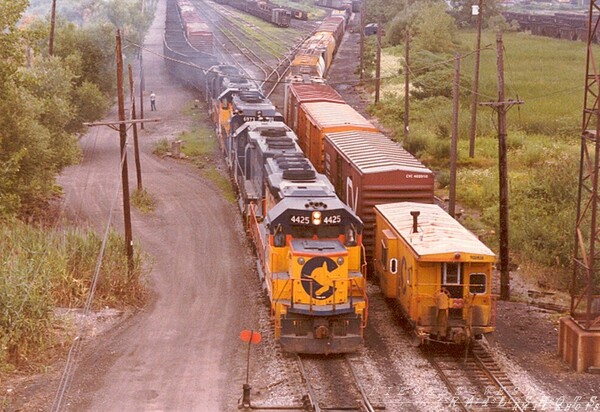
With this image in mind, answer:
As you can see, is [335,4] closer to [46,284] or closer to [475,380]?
[46,284]

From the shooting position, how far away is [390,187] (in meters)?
27.4

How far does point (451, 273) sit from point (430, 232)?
5.67 ft

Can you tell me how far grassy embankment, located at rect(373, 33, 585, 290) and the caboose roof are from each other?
6886 mm

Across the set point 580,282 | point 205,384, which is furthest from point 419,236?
point 580,282

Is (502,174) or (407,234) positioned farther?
(502,174)

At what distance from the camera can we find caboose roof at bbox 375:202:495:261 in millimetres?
21734

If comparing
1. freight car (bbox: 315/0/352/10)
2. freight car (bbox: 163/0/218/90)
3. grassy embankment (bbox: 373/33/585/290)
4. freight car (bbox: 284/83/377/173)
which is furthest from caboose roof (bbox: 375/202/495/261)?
freight car (bbox: 315/0/352/10)

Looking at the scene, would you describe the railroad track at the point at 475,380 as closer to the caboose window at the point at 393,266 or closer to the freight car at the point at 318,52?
the caboose window at the point at 393,266

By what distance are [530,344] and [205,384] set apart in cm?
916

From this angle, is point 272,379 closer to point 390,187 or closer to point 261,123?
point 390,187

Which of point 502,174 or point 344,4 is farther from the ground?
point 344,4

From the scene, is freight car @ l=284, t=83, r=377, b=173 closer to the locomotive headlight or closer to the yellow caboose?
the yellow caboose

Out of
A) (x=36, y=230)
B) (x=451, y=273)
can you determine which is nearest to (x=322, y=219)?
(x=451, y=273)

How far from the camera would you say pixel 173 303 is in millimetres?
26938
